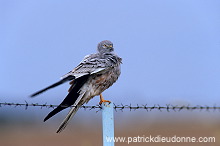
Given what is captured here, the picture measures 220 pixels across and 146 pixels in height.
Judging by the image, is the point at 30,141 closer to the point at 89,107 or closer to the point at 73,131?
the point at 73,131

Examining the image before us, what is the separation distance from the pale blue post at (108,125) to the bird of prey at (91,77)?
36.6 inches

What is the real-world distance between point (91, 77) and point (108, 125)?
71.1 inches

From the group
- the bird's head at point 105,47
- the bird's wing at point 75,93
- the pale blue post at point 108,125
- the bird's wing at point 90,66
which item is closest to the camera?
the pale blue post at point 108,125

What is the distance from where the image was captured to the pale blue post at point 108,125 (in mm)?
5043

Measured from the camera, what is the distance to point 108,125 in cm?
511

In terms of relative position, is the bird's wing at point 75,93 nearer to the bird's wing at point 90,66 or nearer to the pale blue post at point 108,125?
the bird's wing at point 90,66

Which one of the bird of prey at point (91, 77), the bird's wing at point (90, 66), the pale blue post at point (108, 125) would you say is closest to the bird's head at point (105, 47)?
the bird of prey at point (91, 77)

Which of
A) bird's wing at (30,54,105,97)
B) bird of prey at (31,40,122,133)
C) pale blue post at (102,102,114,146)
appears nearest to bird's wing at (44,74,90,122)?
bird of prey at (31,40,122,133)

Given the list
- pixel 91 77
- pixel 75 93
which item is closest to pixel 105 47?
pixel 91 77

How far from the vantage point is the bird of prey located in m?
A: 6.37

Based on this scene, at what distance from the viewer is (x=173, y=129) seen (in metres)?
13.1

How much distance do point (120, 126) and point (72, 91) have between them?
22.9 ft

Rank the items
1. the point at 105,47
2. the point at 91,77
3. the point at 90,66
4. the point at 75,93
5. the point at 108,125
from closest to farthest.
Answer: the point at 108,125, the point at 75,93, the point at 90,66, the point at 91,77, the point at 105,47

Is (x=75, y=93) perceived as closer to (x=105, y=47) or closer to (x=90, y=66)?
(x=90, y=66)
